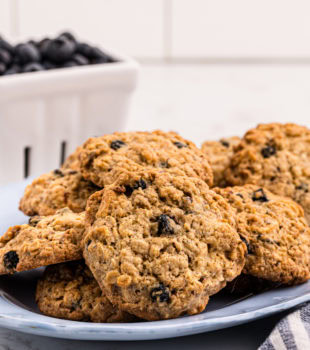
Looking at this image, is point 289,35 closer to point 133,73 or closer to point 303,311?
point 133,73

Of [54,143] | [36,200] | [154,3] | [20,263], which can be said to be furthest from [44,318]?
[154,3]

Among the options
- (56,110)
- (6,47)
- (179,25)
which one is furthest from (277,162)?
(179,25)

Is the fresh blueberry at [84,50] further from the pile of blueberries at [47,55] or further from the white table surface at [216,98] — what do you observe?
the white table surface at [216,98]

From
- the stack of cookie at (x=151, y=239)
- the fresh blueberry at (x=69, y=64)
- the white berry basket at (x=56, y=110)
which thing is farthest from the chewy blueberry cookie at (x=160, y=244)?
the fresh blueberry at (x=69, y=64)

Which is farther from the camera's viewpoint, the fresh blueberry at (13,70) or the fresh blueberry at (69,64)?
the fresh blueberry at (69,64)

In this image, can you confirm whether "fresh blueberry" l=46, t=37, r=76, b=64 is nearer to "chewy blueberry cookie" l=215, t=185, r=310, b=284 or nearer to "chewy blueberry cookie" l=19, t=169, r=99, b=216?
"chewy blueberry cookie" l=19, t=169, r=99, b=216

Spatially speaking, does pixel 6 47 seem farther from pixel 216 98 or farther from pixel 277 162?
pixel 216 98

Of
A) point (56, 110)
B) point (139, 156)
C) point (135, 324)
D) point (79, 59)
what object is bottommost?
point (135, 324)
